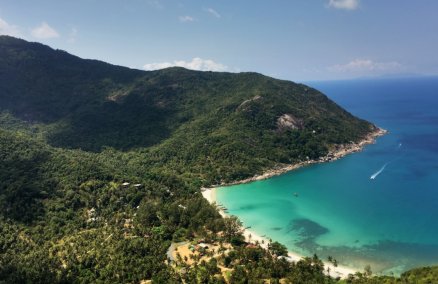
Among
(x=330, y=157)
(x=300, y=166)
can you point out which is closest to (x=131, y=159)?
(x=300, y=166)

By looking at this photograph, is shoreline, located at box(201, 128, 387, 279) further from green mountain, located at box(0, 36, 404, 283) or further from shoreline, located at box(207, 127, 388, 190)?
A: green mountain, located at box(0, 36, 404, 283)

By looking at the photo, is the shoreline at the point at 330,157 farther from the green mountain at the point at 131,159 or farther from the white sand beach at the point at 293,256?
the white sand beach at the point at 293,256

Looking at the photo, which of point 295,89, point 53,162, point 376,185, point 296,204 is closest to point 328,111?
point 295,89

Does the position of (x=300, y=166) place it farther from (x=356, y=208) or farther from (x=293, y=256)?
(x=293, y=256)

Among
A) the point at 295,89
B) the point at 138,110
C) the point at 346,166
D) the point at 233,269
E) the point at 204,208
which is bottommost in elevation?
the point at 233,269

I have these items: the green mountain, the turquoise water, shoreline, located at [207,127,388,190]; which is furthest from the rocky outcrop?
the turquoise water

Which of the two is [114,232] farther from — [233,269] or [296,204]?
[296,204]
